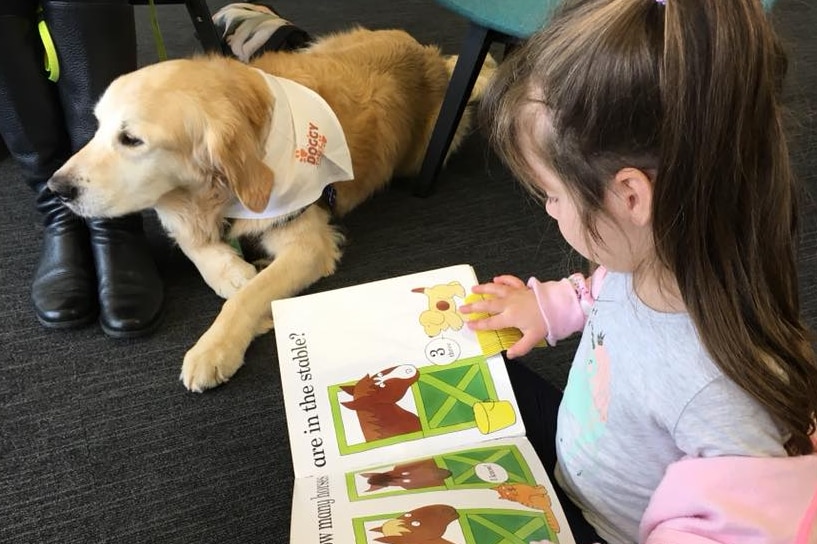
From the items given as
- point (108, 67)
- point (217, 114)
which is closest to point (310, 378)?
point (217, 114)

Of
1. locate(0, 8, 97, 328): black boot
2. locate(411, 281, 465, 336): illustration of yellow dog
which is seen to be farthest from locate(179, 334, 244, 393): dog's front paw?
locate(411, 281, 465, 336): illustration of yellow dog

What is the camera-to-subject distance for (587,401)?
30.6 inches

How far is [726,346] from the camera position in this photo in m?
0.58

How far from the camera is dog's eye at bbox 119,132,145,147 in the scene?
131cm

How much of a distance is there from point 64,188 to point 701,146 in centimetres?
119

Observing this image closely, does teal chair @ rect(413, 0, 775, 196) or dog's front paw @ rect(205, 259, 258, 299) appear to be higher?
teal chair @ rect(413, 0, 775, 196)

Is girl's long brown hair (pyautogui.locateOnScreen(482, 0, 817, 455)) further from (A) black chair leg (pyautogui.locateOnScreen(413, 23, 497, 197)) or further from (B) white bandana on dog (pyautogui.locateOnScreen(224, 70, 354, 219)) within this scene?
(A) black chair leg (pyautogui.locateOnScreen(413, 23, 497, 197))

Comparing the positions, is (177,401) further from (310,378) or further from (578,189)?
(578,189)

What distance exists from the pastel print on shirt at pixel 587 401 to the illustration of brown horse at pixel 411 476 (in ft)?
0.49

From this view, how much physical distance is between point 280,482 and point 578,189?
78cm

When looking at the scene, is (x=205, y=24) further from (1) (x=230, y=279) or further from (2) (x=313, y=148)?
(1) (x=230, y=279)

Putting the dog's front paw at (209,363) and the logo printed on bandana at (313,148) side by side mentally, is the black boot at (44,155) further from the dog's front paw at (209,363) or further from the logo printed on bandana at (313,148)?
the logo printed on bandana at (313,148)

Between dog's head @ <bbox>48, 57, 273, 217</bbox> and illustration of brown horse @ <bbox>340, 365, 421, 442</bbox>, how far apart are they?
65 centimetres

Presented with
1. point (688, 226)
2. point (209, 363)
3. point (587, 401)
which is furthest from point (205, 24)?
point (688, 226)
